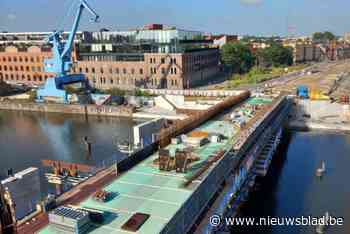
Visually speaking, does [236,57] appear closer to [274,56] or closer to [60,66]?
[274,56]

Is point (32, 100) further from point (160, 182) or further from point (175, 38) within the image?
point (160, 182)

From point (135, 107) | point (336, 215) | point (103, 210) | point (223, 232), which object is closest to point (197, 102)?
point (135, 107)

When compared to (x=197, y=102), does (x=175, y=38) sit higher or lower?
higher

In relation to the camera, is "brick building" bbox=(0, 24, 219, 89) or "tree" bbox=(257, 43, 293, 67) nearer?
"brick building" bbox=(0, 24, 219, 89)

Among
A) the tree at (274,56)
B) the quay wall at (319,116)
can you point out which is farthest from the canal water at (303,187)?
the tree at (274,56)

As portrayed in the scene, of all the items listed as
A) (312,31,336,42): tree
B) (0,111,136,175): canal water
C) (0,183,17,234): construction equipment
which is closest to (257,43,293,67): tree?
(0,111,136,175): canal water

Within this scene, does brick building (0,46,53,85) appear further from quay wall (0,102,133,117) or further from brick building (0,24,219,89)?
quay wall (0,102,133,117)
